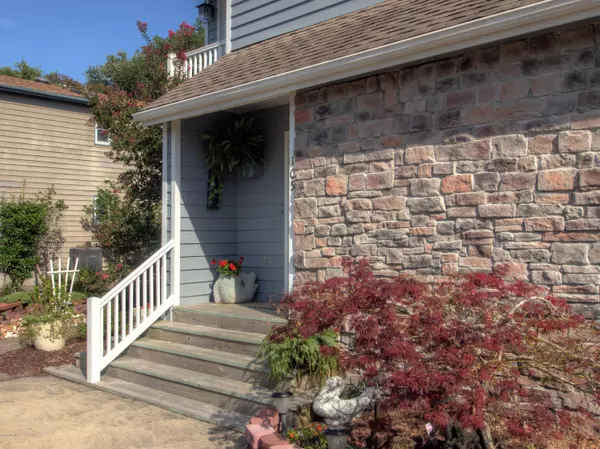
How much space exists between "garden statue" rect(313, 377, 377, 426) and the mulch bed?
3.85 metres

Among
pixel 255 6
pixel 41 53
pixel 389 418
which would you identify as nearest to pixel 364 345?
pixel 389 418

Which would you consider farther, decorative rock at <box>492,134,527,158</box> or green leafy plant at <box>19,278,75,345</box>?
green leafy plant at <box>19,278,75,345</box>

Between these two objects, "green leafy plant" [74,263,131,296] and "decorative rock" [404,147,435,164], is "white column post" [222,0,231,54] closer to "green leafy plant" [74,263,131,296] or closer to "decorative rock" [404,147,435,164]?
"decorative rock" [404,147,435,164]

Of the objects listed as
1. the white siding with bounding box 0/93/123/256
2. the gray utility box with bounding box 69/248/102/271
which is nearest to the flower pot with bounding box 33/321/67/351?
the gray utility box with bounding box 69/248/102/271

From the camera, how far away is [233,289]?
730 cm

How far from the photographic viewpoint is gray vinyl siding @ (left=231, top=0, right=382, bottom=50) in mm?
7102

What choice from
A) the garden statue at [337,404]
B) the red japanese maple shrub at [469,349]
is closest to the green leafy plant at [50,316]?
the garden statue at [337,404]

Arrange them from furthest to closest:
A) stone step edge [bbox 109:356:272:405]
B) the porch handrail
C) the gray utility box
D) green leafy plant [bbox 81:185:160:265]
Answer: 1. the gray utility box
2. green leafy plant [bbox 81:185:160:265]
3. the porch handrail
4. stone step edge [bbox 109:356:272:405]

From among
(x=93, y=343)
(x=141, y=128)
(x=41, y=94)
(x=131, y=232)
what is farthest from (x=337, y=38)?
(x=41, y=94)

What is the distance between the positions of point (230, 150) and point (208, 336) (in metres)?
2.38

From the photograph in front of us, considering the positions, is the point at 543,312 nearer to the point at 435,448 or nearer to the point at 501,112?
the point at 435,448

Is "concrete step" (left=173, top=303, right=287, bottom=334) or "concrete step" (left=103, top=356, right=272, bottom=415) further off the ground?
"concrete step" (left=173, top=303, right=287, bottom=334)

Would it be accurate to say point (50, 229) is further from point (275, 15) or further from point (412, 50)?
point (412, 50)

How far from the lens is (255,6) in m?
7.95
